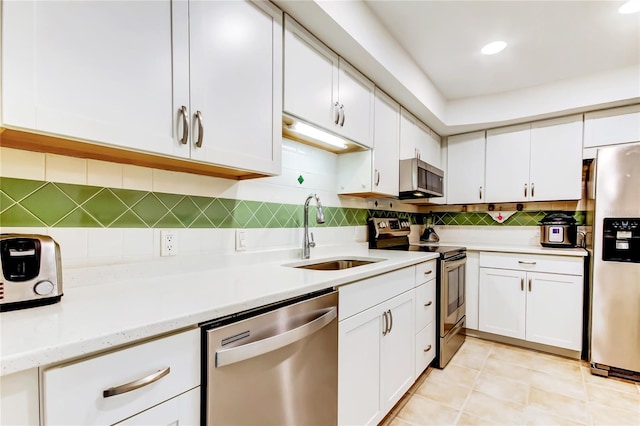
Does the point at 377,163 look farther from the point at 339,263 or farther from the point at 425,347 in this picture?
the point at 425,347

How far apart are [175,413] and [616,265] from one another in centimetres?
299

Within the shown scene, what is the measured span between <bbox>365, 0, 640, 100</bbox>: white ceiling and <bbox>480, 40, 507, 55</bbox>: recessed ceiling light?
4 centimetres

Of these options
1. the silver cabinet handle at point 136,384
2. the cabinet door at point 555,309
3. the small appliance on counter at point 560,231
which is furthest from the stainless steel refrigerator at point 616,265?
the silver cabinet handle at point 136,384

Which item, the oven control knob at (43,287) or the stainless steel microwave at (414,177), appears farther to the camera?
the stainless steel microwave at (414,177)

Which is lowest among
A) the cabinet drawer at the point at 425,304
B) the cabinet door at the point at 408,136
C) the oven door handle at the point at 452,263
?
the cabinet drawer at the point at 425,304

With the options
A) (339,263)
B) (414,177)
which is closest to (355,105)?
(414,177)

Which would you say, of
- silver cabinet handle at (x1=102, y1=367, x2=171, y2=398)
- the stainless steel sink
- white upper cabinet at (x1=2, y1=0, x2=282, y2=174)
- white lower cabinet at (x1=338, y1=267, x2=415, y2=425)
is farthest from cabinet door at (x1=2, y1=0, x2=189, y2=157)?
the stainless steel sink

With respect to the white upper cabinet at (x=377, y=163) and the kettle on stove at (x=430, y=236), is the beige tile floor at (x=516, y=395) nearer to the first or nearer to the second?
the kettle on stove at (x=430, y=236)

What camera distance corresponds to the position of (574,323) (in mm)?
2586

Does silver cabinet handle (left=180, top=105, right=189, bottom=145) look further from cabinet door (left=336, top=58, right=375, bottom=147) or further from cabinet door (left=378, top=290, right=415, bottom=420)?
cabinet door (left=378, top=290, right=415, bottom=420)

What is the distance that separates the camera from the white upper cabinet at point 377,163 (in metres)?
2.30

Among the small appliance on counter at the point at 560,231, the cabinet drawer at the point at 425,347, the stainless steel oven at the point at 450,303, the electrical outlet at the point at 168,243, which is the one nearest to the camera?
the electrical outlet at the point at 168,243

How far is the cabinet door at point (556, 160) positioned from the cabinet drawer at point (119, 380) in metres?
3.39

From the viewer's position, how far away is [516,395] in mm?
2055
